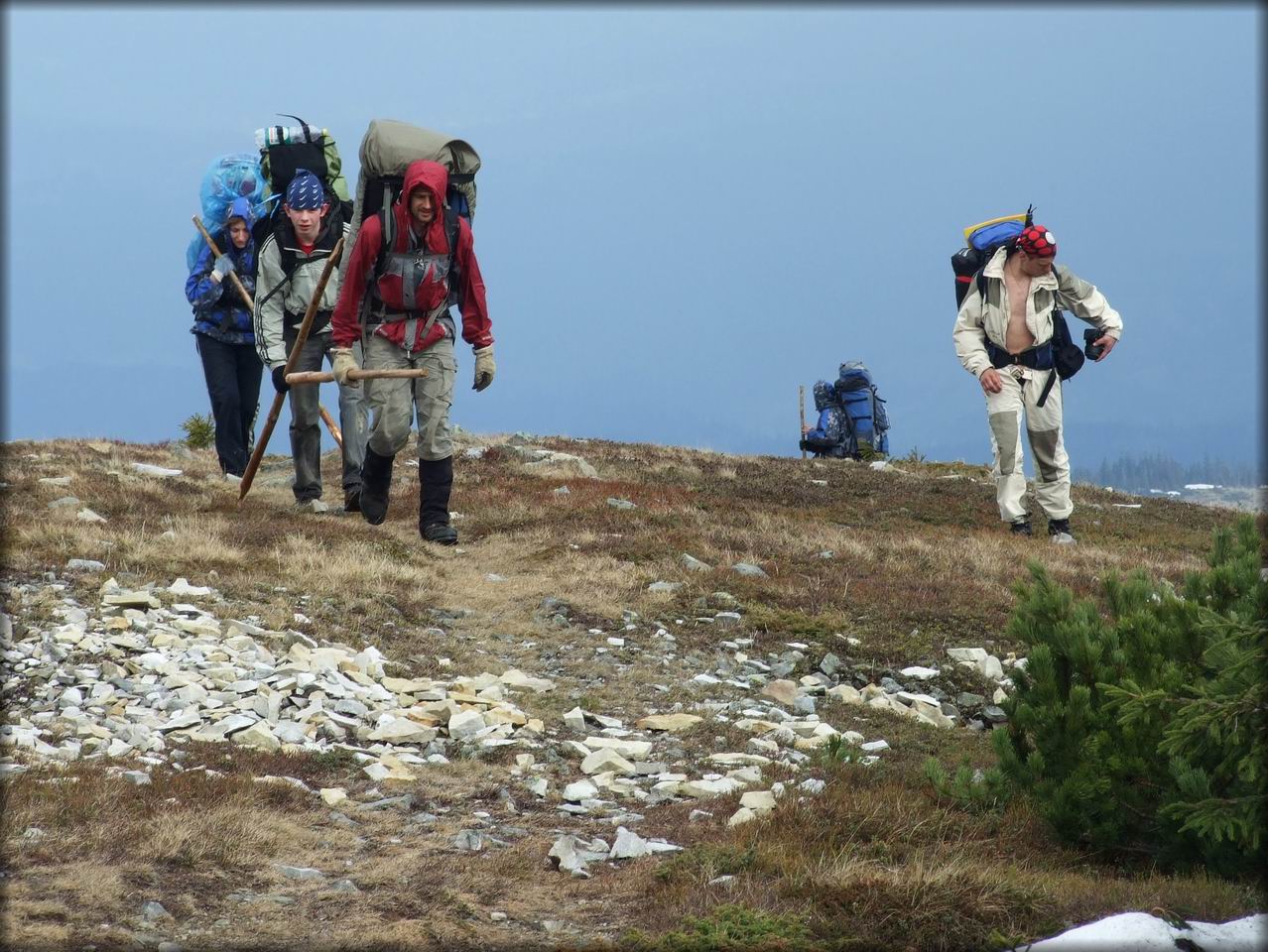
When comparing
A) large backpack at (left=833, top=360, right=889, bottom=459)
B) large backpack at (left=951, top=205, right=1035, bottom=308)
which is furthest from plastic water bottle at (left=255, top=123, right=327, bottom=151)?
large backpack at (left=833, top=360, right=889, bottom=459)

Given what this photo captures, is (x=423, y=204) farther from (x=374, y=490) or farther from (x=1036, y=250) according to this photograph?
(x=1036, y=250)

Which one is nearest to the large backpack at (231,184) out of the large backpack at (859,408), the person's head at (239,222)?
the person's head at (239,222)

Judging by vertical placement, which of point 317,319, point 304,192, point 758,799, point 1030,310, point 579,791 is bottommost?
point 579,791

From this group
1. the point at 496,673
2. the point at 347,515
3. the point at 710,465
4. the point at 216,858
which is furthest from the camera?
the point at 710,465

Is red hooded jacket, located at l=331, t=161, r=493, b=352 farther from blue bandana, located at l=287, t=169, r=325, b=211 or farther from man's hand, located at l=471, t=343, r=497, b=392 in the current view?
blue bandana, located at l=287, t=169, r=325, b=211

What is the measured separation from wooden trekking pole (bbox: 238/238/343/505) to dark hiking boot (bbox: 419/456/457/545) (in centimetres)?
170

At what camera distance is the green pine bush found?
5043mm

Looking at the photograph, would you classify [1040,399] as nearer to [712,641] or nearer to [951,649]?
[951,649]

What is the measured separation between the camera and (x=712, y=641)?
10242mm

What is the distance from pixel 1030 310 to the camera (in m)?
15.1

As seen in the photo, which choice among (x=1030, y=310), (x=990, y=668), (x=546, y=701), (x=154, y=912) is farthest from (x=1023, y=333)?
(x=154, y=912)

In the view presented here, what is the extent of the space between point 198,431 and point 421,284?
1308 cm

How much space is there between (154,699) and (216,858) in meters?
2.51

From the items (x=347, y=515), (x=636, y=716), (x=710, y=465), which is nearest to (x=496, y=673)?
(x=636, y=716)
